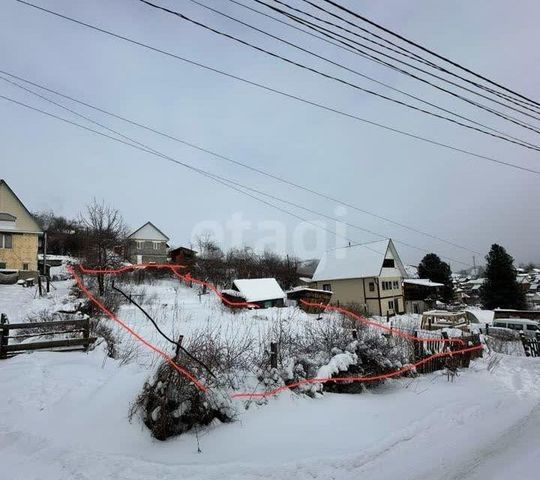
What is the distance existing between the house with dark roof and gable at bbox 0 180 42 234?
3119 centimetres

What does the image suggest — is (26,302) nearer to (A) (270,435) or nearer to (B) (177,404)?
(B) (177,404)

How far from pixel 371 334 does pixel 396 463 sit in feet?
16.3

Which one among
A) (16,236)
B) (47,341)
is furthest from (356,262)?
(16,236)

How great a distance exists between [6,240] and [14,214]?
2.93 m

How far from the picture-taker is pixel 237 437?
5492 mm

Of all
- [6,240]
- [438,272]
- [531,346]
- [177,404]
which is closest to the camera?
[177,404]

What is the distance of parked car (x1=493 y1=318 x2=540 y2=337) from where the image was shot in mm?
27331

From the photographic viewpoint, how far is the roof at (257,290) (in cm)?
2783

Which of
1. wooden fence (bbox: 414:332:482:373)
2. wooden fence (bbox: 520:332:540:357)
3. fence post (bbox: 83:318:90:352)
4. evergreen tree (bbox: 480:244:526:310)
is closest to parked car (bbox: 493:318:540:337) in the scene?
wooden fence (bbox: 520:332:540:357)

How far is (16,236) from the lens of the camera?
118 feet

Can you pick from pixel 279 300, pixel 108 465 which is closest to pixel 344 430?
pixel 108 465

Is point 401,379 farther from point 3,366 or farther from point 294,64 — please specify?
point 3,366

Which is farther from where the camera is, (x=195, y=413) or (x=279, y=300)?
(x=279, y=300)

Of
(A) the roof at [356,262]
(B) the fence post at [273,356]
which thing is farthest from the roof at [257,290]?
(B) the fence post at [273,356]
